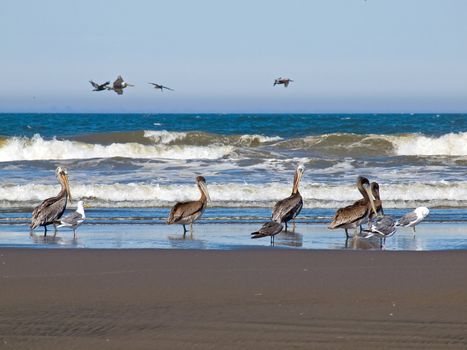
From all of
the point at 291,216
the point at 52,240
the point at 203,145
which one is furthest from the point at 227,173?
the point at 203,145

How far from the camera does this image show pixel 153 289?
22.5ft

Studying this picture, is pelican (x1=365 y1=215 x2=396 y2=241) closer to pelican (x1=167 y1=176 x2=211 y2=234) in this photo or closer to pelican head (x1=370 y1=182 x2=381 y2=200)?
pelican head (x1=370 y1=182 x2=381 y2=200)

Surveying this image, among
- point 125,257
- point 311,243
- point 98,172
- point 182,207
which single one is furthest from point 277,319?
point 98,172

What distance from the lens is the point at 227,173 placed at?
2028 centimetres

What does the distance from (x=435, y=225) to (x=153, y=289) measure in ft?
21.2

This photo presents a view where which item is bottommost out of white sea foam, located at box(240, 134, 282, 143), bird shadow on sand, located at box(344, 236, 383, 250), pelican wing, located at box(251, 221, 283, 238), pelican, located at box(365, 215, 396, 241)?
white sea foam, located at box(240, 134, 282, 143)

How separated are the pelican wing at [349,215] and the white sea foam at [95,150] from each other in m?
17.7

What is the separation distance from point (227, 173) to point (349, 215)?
9.18 m

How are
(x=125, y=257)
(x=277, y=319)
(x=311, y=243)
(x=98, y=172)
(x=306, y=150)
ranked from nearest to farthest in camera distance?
(x=277, y=319), (x=125, y=257), (x=311, y=243), (x=98, y=172), (x=306, y=150)

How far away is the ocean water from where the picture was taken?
15305mm

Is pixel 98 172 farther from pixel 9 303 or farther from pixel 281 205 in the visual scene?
pixel 9 303

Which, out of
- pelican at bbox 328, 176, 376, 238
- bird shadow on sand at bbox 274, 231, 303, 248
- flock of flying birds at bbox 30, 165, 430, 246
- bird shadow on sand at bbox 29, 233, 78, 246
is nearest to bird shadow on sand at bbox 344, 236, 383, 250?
flock of flying birds at bbox 30, 165, 430, 246

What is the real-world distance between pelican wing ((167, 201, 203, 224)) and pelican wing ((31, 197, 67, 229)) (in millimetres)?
1427

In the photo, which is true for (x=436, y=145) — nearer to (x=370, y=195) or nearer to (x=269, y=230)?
(x=370, y=195)
